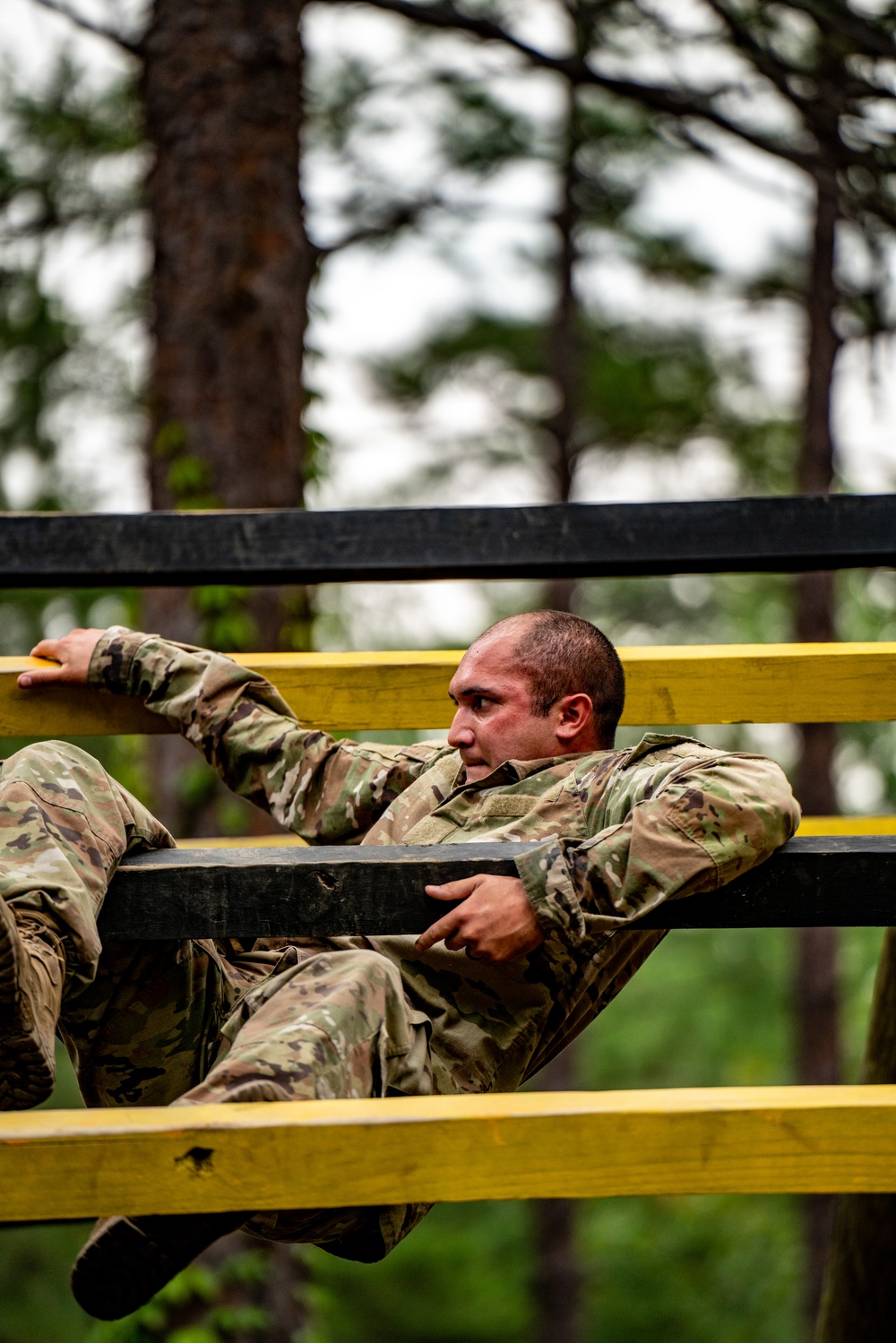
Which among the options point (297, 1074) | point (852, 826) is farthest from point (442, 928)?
point (852, 826)

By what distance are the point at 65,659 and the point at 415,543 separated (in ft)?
2.46

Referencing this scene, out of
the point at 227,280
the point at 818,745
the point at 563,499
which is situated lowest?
the point at 818,745

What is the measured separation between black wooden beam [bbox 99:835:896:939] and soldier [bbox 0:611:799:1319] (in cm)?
4

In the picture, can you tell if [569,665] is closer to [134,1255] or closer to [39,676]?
[39,676]

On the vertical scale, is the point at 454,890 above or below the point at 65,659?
below

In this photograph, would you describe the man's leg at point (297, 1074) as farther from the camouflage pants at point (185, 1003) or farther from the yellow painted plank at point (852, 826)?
the yellow painted plank at point (852, 826)

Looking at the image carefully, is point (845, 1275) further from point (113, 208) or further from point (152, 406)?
point (113, 208)

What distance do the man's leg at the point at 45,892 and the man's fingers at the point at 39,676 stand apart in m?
0.42

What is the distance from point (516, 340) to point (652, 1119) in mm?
11437

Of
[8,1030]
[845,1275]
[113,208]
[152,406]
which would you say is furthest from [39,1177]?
[113,208]

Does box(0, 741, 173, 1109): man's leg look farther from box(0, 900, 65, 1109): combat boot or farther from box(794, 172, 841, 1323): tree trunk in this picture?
box(794, 172, 841, 1323): tree trunk

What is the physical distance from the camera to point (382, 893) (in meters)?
2.15

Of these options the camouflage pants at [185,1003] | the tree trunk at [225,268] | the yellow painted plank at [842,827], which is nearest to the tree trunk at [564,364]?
the tree trunk at [225,268]

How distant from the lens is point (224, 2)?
5.80m
